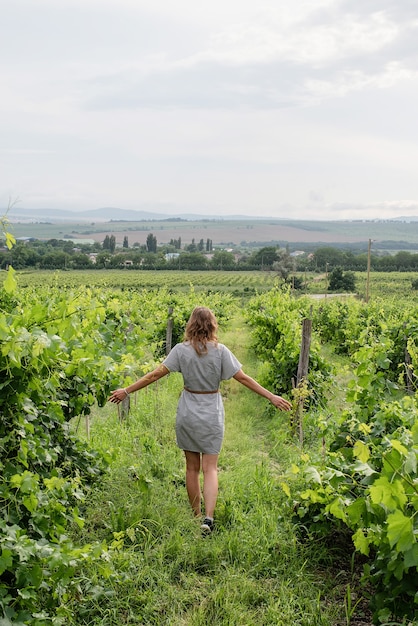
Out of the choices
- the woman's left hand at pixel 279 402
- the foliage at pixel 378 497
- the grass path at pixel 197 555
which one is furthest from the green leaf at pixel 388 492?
the woman's left hand at pixel 279 402

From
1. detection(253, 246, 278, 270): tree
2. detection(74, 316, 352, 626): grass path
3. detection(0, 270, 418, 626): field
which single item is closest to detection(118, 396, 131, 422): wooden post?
detection(0, 270, 418, 626): field

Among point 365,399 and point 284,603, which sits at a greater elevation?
point 365,399

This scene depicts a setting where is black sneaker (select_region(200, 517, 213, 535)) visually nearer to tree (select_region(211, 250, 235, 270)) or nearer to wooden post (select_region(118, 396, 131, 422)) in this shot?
wooden post (select_region(118, 396, 131, 422))

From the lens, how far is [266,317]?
10.9 m

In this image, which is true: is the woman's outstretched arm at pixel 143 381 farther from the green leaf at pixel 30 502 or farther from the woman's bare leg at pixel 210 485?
the green leaf at pixel 30 502

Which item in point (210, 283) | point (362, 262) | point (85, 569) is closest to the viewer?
point (85, 569)

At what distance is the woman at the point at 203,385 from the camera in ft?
13.5

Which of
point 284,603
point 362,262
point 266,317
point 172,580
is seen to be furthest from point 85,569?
point 362,262

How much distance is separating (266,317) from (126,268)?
3032 inches

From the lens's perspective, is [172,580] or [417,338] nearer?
[172,580]

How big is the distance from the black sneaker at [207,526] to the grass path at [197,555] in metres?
0.05

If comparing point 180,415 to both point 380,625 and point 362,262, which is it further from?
point 362,262

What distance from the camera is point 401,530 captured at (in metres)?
2.28

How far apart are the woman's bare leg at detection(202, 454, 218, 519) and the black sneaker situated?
0.06 m
